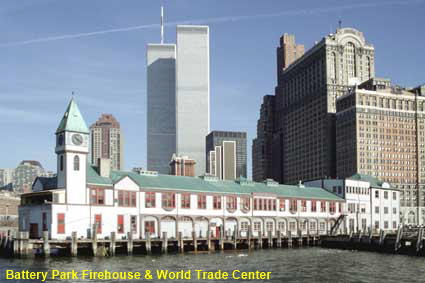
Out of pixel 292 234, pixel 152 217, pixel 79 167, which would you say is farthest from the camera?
pixel 292 234

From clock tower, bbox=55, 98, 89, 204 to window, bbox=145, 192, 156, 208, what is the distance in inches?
428

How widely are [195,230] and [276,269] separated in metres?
34.0

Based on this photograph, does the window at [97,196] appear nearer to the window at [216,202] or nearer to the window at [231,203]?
the window at [216,202]

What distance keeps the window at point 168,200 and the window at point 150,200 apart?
1839mm

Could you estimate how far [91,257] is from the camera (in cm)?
7788

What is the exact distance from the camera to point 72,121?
3415 inches

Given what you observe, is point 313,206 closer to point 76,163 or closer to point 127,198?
point 127,198

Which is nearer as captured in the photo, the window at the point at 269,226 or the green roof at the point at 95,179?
Answer: the green roof at the point at 95,179

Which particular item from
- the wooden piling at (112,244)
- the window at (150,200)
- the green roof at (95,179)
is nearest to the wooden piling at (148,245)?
the wooden piling at (112,244)

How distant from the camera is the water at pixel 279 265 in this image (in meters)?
60.9

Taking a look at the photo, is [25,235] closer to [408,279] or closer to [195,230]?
[195,230]

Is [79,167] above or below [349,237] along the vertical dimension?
above

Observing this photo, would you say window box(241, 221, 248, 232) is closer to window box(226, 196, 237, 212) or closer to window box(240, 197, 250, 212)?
window box(240, 197, 250, 212)

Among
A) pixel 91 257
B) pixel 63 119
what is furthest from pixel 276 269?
pixel 63 119
